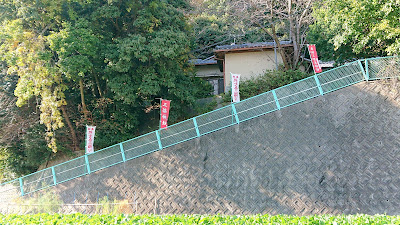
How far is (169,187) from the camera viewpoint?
12.0 m

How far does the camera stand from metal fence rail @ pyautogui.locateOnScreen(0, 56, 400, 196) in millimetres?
12453

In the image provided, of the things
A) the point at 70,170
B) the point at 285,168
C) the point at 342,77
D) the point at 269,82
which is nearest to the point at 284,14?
the point at 269,82

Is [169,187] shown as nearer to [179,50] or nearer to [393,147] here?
[179,50]

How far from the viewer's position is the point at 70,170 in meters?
13.2

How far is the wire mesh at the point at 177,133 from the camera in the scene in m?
12.9

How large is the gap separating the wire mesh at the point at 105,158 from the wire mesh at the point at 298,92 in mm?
6874

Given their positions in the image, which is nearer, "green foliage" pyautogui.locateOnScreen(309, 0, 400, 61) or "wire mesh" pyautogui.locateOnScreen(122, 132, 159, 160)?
"green foliage" pyautogui.locateOnScreen(309, 0, 400, 61)

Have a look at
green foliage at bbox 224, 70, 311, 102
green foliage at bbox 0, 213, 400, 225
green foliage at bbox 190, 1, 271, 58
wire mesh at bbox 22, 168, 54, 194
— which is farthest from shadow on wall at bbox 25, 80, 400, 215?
green foliage at bbox 190, 1, 271, 58

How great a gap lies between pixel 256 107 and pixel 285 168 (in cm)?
282

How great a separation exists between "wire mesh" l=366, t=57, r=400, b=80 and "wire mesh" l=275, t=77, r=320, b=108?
2.06m

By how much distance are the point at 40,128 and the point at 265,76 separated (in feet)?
37.2

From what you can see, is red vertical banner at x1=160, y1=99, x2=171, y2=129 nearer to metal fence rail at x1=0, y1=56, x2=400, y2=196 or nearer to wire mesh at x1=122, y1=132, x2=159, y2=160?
metal fence rail at x1=0, y1=56, x2=400, y2=196

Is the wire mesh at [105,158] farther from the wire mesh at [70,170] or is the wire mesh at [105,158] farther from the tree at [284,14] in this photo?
the tree at [284,14]

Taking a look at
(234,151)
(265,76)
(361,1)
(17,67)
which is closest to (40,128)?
(17,67)
